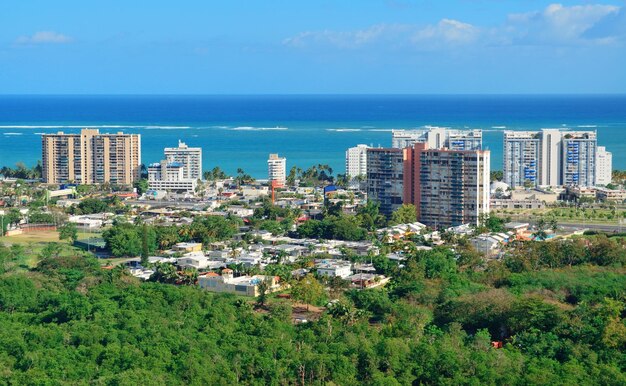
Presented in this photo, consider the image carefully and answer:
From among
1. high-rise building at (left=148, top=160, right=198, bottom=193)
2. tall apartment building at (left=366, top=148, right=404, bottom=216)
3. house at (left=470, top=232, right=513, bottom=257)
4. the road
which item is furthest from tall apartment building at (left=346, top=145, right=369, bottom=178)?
house at (left=470, top=232, right=513, bottom=257)

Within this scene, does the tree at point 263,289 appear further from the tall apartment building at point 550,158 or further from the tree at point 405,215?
the tall apartment building at point 550,158

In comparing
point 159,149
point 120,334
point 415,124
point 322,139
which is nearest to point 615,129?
point 415,124

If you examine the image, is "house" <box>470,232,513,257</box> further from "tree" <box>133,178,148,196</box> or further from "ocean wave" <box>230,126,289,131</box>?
"ocean wave" <box>230,126,289,131</box>

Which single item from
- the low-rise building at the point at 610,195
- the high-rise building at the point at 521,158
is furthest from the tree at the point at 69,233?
the low-rise building at the point at 610,195

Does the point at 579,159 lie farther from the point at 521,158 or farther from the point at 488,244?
the point at 488,244

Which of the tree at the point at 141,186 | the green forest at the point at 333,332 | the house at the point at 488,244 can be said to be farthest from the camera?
the tree at the point at 141,186

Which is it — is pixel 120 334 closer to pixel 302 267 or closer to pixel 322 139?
pixel 302 267

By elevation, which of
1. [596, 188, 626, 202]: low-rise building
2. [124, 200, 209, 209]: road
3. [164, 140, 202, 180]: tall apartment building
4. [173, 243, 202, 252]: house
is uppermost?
[164, 140, 202, 180]: tall apartment building
